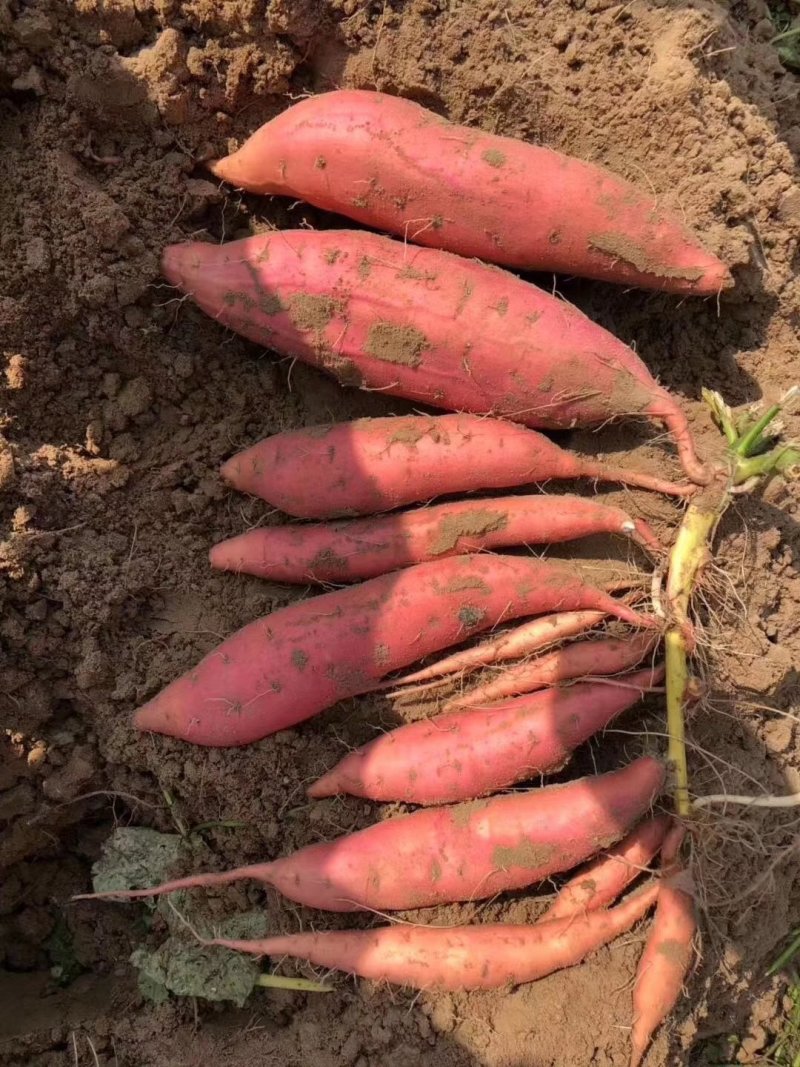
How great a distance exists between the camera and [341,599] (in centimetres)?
172

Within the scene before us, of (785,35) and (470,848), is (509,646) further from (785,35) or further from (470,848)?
(785,35)

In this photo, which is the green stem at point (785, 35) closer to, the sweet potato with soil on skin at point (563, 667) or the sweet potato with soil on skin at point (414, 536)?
the sweet potato with soil on skin at point (414, 536)

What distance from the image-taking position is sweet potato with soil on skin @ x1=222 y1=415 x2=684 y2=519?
5.62 feet

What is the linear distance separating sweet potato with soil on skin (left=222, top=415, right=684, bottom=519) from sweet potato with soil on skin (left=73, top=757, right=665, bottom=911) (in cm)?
69

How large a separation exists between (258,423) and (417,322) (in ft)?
1.57

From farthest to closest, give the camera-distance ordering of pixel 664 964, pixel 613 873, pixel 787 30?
pixel 787 30
pixel 613 873
pixel 664 964

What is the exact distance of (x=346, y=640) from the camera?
1.68 meters

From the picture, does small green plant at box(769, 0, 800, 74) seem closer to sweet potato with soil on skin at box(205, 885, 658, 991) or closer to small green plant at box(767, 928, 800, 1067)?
sweet potato with soil on skin at box(205, 885, 658, 991)

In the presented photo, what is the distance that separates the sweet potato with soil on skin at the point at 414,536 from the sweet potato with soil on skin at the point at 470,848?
536 mm

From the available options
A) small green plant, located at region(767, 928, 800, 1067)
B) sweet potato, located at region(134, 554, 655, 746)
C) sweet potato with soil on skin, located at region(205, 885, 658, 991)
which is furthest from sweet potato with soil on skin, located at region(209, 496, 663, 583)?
small green plant, located at region(767, 928, 800, 1067)

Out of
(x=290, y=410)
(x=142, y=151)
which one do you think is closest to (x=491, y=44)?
(x=142, y=151)

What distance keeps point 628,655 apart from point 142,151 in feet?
5.19

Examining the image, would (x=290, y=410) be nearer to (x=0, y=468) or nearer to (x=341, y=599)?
(x=341, y=599)

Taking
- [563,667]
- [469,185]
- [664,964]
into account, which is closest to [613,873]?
[664,964]
